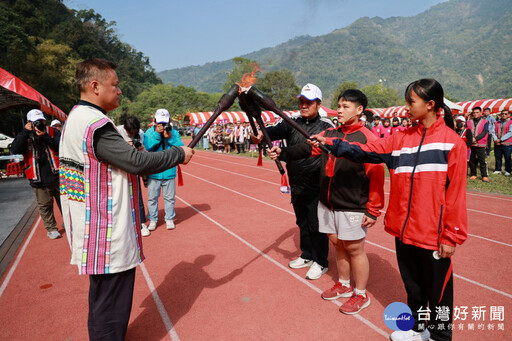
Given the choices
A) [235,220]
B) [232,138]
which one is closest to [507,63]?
[232,138]

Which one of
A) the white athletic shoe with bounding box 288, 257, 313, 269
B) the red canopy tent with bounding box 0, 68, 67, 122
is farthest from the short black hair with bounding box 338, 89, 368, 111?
the red canopy tent with bounding box 0, 68, 67, 122

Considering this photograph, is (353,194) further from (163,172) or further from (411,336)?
(163,172)

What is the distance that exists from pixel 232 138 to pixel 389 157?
1924 cm

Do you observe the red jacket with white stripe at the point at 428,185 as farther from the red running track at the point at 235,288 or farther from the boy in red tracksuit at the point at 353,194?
the red running track at the point at 235,288

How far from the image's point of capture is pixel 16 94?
9609 mm

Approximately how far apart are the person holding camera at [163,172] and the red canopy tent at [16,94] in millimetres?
4640

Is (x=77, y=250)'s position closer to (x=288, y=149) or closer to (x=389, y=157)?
(x=288, y=149)

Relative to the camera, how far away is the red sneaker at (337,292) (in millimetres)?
3328

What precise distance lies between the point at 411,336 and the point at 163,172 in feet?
15.0

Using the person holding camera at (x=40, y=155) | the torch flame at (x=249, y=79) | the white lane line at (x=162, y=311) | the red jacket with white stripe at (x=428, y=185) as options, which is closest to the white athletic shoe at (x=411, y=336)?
the red jacket with white stripe at (x=428, y=185)

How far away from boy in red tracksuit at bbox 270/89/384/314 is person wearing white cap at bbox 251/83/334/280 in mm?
569

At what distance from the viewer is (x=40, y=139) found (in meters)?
5.45

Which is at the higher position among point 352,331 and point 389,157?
point 389,157

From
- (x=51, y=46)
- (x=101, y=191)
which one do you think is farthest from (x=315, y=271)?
(x=51, y=46)
